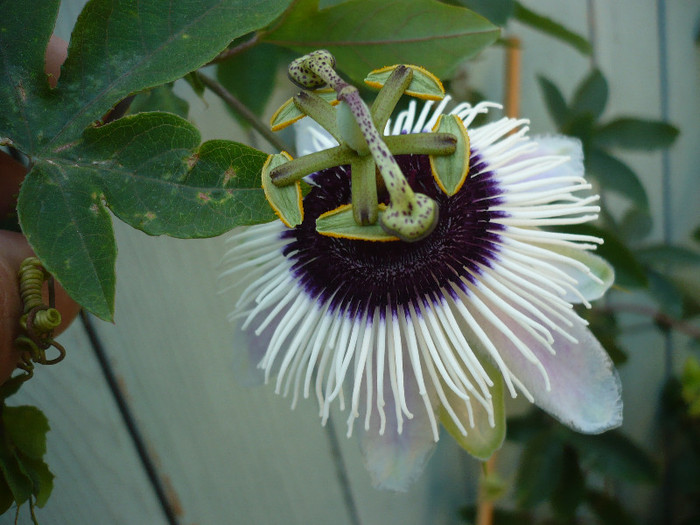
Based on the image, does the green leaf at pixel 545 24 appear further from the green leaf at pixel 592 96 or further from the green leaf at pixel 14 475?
the green leaf at pixel 14 475

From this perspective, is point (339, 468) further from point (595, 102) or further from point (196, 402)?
point (595, 102)

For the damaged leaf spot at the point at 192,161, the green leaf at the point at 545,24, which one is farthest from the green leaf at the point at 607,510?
the damaged leaf spot at the point at 192,161

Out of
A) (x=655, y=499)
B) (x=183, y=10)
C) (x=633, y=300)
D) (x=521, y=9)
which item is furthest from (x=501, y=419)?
(x=655, y=499)

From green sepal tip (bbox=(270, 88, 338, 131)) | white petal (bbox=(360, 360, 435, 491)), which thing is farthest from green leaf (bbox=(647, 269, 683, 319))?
green sepal tip (bbox=(270, 88, 338, 131))

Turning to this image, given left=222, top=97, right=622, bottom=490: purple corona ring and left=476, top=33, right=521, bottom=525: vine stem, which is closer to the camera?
left=222, top=97, right=622, bottom=490: purple corona ring

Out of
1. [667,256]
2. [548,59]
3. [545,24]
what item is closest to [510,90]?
[548,59]

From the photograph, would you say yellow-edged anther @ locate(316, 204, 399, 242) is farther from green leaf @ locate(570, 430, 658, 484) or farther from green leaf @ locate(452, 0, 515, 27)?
green leaf @ locate(570, 430, 658, 484)
